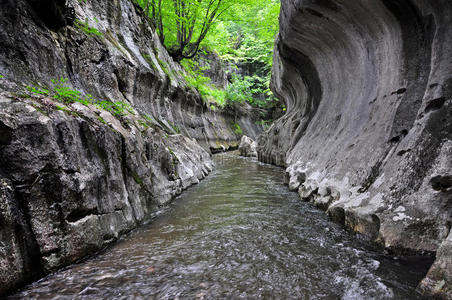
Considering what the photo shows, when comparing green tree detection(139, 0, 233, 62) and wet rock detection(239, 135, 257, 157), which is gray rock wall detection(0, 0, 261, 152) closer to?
green tree detection(139, 0, 233, 62)

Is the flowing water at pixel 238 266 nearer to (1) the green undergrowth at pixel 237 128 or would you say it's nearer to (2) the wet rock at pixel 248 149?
(2) the wet rock at pixel 248 149

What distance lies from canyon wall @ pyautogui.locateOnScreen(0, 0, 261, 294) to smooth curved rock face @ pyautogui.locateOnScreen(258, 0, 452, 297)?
142 inches

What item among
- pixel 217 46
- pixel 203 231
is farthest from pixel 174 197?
pixel 217 46

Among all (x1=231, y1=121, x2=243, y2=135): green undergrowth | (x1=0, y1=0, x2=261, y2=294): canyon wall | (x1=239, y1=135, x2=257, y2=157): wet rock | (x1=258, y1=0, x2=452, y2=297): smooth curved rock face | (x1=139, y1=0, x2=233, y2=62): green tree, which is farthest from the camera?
(x1=231, y1=121, x2=243, y2=135): green undergrowth

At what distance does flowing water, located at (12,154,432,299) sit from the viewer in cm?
233

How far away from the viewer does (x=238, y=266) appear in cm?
282

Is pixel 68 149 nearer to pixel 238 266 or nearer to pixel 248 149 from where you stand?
pixel 238 266

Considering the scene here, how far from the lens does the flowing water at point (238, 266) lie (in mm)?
2334

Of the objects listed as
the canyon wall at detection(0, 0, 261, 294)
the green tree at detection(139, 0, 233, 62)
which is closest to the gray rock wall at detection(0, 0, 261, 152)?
the canyon wall at detection(0, 0, 261, 294)

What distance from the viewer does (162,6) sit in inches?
534

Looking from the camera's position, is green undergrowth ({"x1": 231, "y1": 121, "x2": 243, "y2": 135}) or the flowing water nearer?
the flowing water

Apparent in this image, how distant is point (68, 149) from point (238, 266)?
2589 millimetres

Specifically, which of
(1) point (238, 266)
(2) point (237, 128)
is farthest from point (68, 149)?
(2) point (237, 128)

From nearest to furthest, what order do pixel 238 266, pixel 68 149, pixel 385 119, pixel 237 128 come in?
pixel 238 266 < pixel 68 149 < pixel 385 119 < pixel 237 128
